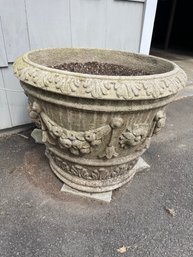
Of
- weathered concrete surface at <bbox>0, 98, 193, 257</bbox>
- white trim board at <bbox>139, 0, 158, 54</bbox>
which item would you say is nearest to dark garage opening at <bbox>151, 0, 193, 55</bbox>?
white trim board at <bbox>139, 0, 158, 54</bbox>

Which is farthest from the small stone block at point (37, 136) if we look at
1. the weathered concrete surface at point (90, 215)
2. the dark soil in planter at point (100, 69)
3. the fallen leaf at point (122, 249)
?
the fallen leaf at point (122, 249)

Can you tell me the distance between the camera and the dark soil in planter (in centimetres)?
161

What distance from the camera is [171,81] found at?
1171 mm

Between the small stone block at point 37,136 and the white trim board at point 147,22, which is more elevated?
the white trim board at point 147,22

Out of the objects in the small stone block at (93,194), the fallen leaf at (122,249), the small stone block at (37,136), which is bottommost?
the fallen leaf at (122,249)

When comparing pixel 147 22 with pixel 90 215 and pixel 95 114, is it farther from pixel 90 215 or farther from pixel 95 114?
pixel 90 215

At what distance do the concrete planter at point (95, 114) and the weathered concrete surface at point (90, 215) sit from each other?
0.16 meters

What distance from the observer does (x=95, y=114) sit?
112 centimetres

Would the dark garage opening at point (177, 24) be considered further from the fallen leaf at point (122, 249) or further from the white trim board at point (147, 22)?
the fallen leaf at point (122, 249)

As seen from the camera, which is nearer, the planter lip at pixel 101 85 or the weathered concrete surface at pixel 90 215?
the planter lip at pixel 101 85

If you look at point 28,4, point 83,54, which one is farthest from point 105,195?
point 28,4

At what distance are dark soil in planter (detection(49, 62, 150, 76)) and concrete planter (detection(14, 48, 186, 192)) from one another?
7.2 inches

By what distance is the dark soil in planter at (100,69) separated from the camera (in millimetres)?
1609

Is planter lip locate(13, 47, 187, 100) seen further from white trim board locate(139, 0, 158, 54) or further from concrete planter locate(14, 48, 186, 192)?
white trim board locate(139, 0, 158, 54)
